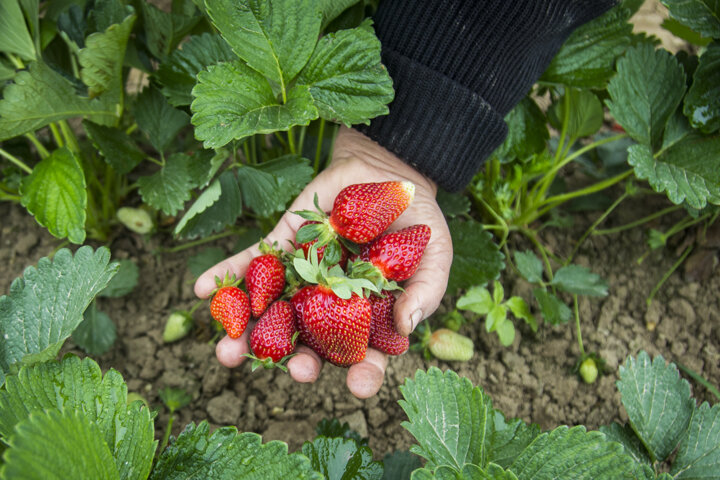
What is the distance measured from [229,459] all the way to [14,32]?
0.98 metres

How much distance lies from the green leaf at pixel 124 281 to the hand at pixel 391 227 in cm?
45

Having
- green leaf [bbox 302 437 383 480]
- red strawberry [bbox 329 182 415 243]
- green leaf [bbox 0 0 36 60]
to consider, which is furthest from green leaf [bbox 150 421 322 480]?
green leaf [bbox 0 0 36 60]

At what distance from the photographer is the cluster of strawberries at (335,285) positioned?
1.00 m

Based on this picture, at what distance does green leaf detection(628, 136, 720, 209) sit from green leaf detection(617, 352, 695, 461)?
355mm

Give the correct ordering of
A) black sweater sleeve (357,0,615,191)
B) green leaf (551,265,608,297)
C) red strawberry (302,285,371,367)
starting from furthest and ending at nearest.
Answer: green leaf (551,265,608,297)
black sweater sleeve (357,0,615,191)
red strawberry (302,285,371,367)

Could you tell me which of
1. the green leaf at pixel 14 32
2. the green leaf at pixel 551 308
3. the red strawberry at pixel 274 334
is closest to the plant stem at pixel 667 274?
the green leaf at pixel 551 308

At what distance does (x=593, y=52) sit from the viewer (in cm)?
137

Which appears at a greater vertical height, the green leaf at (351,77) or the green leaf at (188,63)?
the green leaf at (351,77)

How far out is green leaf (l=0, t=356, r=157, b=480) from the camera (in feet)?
2.47

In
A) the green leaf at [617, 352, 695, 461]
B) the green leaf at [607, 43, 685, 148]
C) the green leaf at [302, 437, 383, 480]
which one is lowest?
the green leaf at [302, 437, 383, 480]

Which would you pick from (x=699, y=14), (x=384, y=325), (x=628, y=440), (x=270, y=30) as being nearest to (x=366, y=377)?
(x=384, y=325)

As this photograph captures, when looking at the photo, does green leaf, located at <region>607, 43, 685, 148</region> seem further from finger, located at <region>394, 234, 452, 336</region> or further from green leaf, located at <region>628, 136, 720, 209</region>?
finger, located at <region>394, 234, 452, 336</region>

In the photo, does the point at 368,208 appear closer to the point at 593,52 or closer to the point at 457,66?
the point at 457,66

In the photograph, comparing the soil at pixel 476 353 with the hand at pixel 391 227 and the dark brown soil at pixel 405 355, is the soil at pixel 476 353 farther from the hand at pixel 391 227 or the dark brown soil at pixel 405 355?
the hand at pixel 391 227
